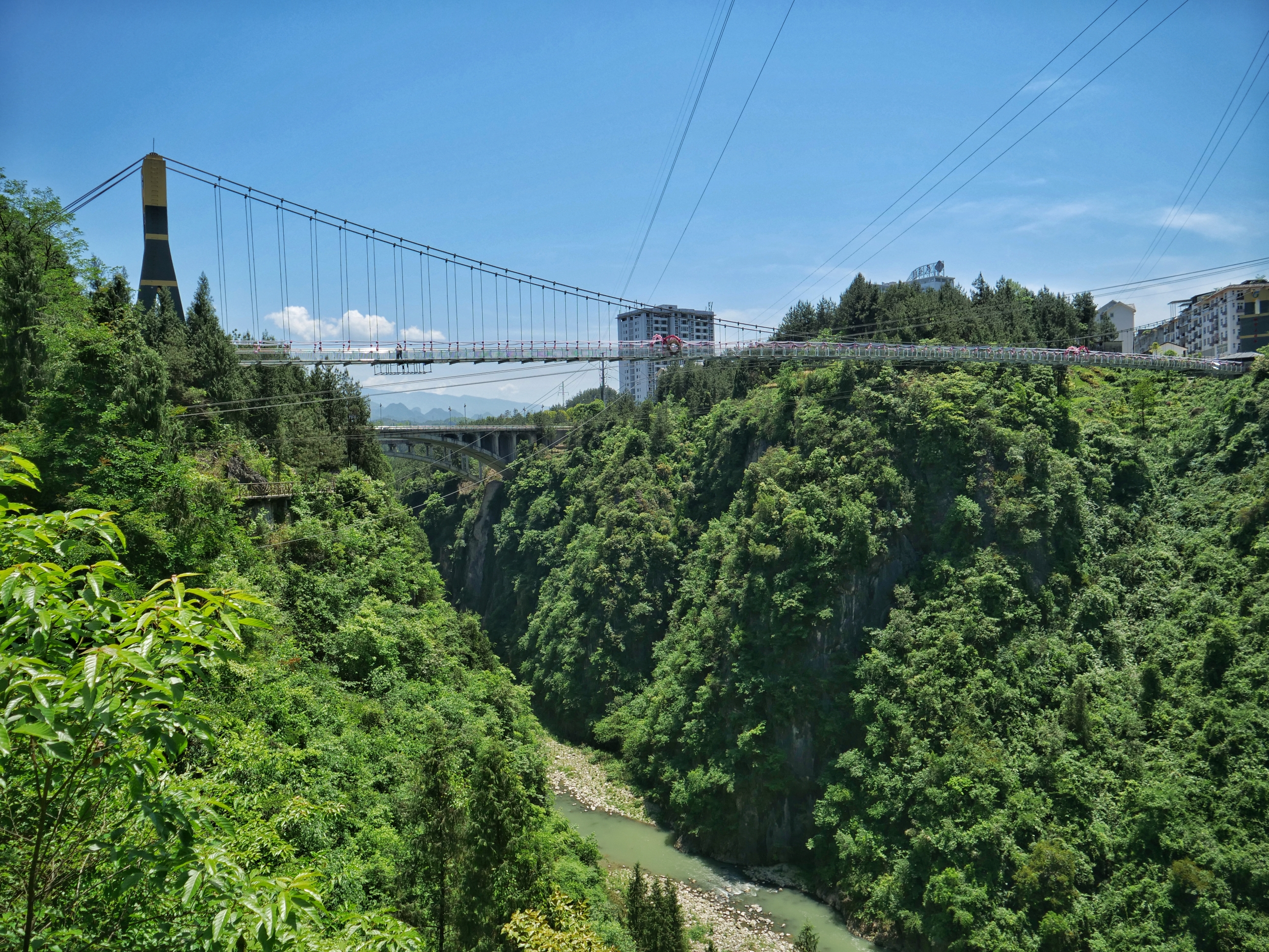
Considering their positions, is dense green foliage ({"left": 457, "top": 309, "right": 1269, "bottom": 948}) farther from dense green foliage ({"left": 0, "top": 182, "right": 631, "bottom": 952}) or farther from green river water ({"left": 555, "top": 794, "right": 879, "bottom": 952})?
dense green foliage ({"left": 0, "top": 182, "right": 631, "bottom": 952})

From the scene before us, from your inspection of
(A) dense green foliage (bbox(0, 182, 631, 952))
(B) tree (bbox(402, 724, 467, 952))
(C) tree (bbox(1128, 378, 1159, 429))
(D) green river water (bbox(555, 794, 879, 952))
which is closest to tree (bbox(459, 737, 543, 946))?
(A) dense green foliage (bbox(0, 182, 631, 952))

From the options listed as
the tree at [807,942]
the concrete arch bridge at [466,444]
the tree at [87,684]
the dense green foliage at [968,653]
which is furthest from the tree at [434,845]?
the concrete arch bridge at [466,444]

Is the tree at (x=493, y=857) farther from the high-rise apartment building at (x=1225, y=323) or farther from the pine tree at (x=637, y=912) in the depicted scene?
the high-rise apartment building at (x=1225, y=323)

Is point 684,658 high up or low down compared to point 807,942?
up

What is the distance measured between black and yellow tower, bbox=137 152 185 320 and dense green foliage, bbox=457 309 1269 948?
790 inches

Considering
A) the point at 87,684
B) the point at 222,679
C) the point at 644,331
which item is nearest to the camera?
the point at 87,684

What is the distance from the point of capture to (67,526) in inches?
120

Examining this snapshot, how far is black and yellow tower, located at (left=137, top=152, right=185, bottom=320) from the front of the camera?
2444 centimetres

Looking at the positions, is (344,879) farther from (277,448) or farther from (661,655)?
(661,655)

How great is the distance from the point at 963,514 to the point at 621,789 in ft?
50.9

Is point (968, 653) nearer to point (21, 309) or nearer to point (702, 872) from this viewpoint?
point (702, 872)

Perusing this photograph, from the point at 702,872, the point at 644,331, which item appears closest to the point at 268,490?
the point at 702,872

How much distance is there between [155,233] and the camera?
2456 centimetres

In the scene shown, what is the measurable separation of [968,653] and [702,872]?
33.8 ft
